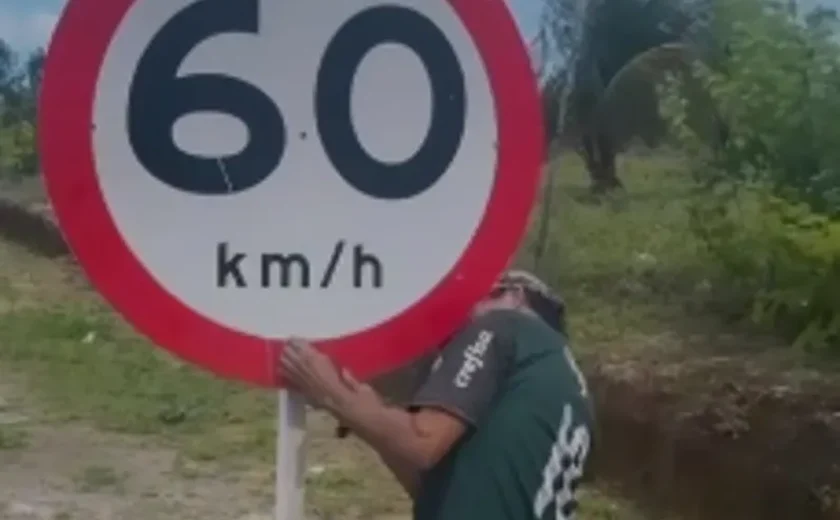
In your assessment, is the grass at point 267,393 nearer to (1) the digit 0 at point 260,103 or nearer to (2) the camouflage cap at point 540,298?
(2) the camouflage cap at point 540,298

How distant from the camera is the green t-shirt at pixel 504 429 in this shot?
201 centimetres

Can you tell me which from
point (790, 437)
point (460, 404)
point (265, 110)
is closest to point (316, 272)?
point (265, 110)

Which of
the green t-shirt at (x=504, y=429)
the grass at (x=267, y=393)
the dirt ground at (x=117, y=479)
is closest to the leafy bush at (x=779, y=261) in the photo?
the grass at (x=267, y=393)

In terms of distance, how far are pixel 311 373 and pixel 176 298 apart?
0.52 ft

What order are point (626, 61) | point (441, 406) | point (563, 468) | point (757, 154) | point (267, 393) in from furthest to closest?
point (626, 61)
point (267, 393)
point (757, 154)
point (563, 468)
point (441, 406)

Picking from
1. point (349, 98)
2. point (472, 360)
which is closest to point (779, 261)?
point (472, 360)

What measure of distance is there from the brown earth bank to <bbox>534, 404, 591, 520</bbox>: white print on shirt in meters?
2.87

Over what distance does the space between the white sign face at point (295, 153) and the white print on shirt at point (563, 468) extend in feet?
1.45

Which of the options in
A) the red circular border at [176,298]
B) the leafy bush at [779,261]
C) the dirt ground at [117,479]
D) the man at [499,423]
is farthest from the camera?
the dirt ground at [117,479]

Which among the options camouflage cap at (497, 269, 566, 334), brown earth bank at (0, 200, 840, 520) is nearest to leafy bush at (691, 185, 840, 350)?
brown earth bank at (0, 200, 840, 520)

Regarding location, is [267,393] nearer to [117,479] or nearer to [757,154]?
[117,479]

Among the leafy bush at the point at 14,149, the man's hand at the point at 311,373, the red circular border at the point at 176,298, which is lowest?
the leafy bush at the point at 14,149

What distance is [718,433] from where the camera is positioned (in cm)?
561

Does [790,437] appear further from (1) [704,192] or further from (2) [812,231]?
(1) [704,192]
